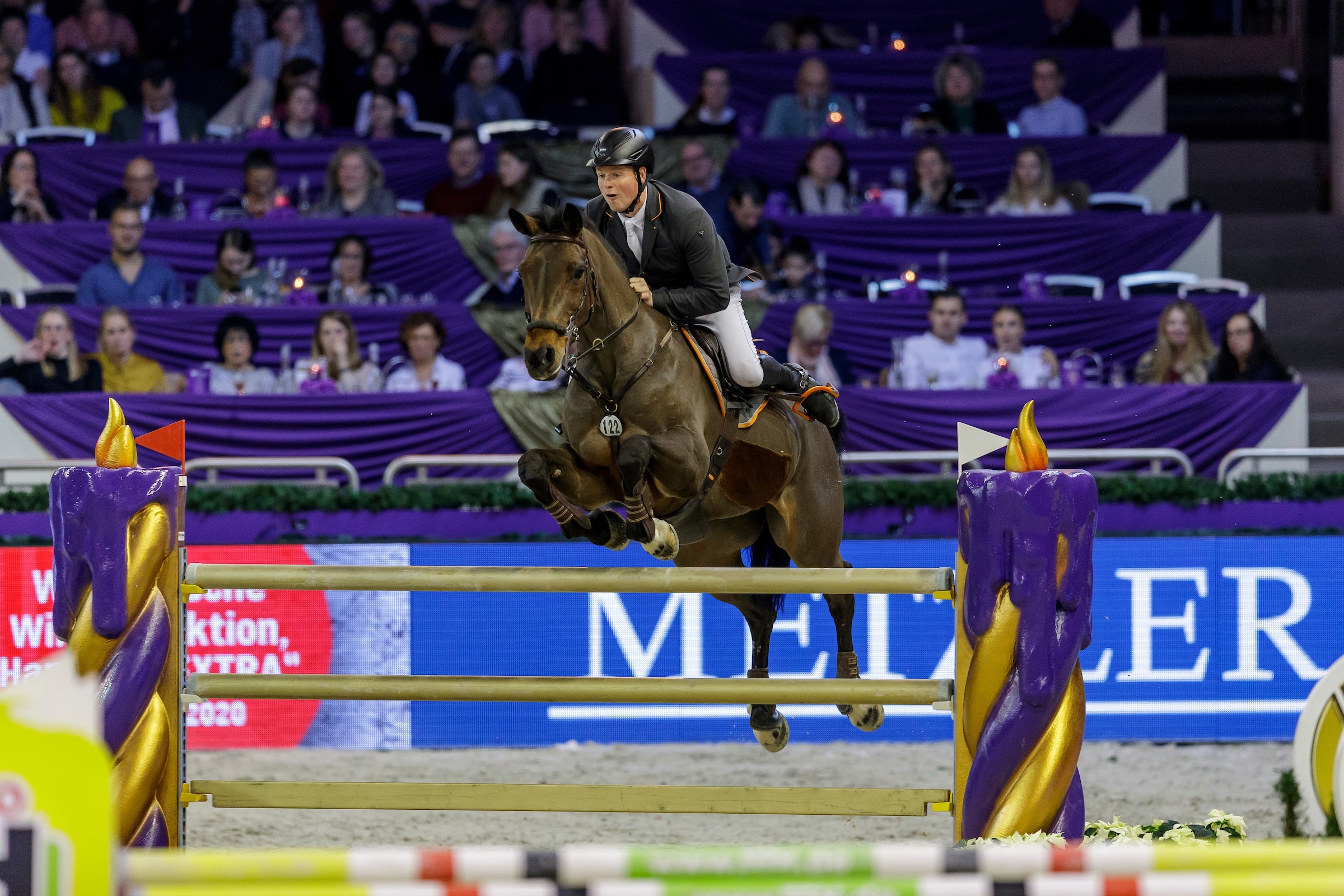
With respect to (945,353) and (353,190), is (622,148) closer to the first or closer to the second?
(945,353)

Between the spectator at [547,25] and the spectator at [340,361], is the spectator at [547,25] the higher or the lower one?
the higher one

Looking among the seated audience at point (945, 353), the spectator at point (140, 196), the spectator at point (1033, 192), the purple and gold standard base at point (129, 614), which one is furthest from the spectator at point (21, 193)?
the purple and gold standard base at point (129, 614)

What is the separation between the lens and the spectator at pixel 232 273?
965 cm

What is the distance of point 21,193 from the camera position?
10.1m

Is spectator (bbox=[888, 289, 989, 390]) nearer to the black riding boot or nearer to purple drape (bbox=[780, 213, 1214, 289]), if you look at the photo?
purple drape (bbox=[780, 213, 1214, 289])

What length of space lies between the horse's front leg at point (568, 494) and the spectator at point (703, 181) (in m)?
6.12

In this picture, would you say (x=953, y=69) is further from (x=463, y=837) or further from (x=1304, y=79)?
(x=463, y=837)

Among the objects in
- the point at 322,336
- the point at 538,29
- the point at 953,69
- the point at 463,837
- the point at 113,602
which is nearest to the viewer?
the point at 113,602

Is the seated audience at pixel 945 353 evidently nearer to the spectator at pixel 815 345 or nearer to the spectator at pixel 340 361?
the spectator at pixel 815 345

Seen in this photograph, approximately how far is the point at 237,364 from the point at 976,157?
546cm

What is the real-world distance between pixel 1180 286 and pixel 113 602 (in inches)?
310

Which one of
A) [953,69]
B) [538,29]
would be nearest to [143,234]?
[538,29]

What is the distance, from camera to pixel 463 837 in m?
5.86

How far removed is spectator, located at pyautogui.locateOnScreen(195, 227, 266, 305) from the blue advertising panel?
3.23 m
